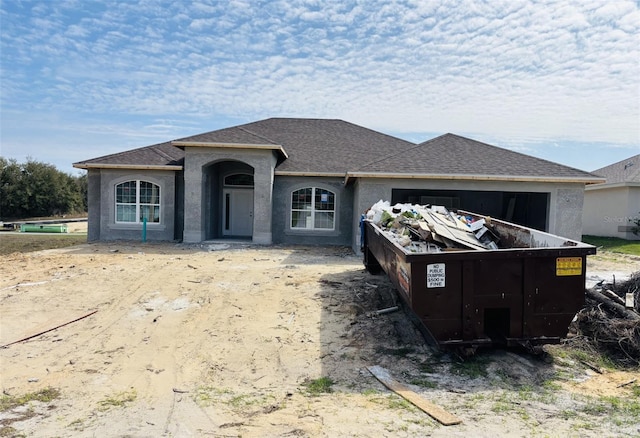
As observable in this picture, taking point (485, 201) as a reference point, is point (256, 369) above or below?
below

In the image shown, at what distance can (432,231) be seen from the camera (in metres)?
7.36

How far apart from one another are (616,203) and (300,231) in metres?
17.8

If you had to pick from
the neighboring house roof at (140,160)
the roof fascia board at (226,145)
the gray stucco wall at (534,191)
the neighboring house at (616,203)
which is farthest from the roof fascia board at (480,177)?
the neighboring house at (616,203)

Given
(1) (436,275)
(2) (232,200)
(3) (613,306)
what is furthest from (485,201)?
(1) (436,275)

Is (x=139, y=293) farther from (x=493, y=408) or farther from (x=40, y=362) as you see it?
(x=493, y=408)

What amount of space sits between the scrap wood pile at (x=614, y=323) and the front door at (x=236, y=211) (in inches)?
608

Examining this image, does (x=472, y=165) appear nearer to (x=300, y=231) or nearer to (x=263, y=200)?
(x=300, y=231)

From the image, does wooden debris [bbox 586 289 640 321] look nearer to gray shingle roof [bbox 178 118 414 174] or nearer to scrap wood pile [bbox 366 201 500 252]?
scrap wood pile [bbox 366 201 500 252]

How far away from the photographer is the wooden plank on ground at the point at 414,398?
4098 mm

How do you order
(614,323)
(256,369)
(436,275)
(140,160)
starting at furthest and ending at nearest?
(140,160) → (614,323) → (256,369) → (436,275)

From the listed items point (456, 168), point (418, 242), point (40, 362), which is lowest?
point (40, 362)

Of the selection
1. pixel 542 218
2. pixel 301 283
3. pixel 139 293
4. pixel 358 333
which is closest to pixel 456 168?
pixel 542 218

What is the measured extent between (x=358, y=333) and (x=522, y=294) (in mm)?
2507

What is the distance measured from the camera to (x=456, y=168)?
603 inches
